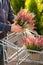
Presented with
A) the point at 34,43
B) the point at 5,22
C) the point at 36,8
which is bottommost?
the point at 36,8

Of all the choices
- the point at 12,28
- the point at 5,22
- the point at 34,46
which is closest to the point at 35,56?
the point at 34,46

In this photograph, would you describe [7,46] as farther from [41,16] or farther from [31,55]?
[41,16]

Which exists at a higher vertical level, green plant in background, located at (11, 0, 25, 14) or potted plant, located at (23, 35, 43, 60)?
potted plant, located at (23, 35, 43, 60)

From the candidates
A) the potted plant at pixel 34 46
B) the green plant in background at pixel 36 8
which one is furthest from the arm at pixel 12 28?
the green plant in background at pixel 36 8

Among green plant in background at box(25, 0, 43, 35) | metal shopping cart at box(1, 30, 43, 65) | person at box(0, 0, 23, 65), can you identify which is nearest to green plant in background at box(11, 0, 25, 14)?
green plant in background at box(25, 0, 43, 35)

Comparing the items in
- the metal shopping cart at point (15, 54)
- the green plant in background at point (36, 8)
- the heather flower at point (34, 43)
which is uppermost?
the heather flower at point (34, 43)

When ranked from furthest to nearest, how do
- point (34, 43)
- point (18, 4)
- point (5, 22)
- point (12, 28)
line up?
point (18, 4) → point (5, 22) → point (12, 28) → point (34, 43)

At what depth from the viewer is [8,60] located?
200cm

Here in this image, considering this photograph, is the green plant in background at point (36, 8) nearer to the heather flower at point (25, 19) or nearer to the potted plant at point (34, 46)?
the heather flower at point (25, 19)

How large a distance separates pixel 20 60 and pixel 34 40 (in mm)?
188

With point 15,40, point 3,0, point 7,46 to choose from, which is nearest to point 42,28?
point 3,0

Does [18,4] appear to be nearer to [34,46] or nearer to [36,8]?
[36,8]

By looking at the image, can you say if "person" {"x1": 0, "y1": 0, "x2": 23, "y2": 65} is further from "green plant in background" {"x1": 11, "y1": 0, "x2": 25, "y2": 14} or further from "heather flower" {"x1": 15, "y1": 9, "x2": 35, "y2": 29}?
"green plant in background" {"x1": 11, "y1": 0, "x2": 25, "y2": 14}

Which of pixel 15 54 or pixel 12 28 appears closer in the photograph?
pixel 15 54
